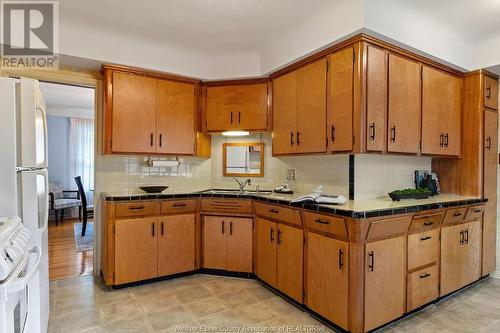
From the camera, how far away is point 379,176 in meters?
3.02

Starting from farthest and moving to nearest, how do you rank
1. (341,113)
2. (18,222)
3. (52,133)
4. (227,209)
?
(52,133) → (227,209) → (341,113) → (18,222)

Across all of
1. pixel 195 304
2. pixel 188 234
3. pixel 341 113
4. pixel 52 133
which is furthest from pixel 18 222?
pixel 52 133

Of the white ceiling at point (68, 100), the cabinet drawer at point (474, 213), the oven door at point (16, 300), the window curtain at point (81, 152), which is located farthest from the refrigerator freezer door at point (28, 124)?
the window curtain at point (81, 152)

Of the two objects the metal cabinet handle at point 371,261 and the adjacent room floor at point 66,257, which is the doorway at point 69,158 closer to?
the adjacent room floor at point 66,257

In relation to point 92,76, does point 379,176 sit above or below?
below

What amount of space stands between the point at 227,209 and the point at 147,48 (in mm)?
1924

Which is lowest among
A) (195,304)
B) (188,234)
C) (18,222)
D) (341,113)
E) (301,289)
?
(195,304)

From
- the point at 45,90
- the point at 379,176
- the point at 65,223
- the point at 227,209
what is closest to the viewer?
the point at 379,176

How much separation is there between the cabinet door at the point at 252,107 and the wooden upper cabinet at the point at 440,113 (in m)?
1.61

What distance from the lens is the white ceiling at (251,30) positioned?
7.82 feet

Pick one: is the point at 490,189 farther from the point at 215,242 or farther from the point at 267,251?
the point at 215,242

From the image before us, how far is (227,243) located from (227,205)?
42cm

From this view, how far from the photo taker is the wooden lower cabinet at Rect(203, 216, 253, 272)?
319 centimetres

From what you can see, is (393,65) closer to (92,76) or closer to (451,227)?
(451,227)
